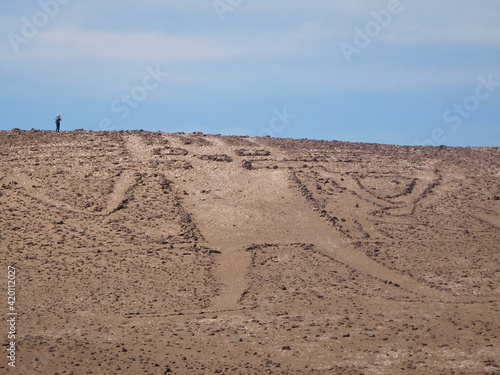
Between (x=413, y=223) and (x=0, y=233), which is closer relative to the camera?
(x=0, y=233)

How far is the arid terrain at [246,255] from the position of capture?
65.0 feet

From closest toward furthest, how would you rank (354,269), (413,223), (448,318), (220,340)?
(220,340) → (448,318) → (354,269) → (413,223)

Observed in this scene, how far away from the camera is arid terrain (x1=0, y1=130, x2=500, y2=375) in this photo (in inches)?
780

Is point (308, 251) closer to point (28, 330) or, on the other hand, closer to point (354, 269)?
point (354, 269)

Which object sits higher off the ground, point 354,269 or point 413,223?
point 413,223

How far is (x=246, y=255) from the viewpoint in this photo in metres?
26.6

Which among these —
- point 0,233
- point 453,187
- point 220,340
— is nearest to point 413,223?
point 453,187

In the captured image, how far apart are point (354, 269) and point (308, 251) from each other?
5.54ft

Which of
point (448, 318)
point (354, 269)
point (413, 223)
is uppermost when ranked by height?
point (413, 223)

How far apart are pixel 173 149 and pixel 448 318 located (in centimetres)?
1454

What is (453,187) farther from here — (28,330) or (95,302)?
(28,330)

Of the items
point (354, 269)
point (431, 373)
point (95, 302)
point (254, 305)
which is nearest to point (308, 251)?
point (354, 269)

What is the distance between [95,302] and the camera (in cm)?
2289

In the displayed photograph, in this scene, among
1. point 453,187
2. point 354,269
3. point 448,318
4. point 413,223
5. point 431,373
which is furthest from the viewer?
point 453,187
